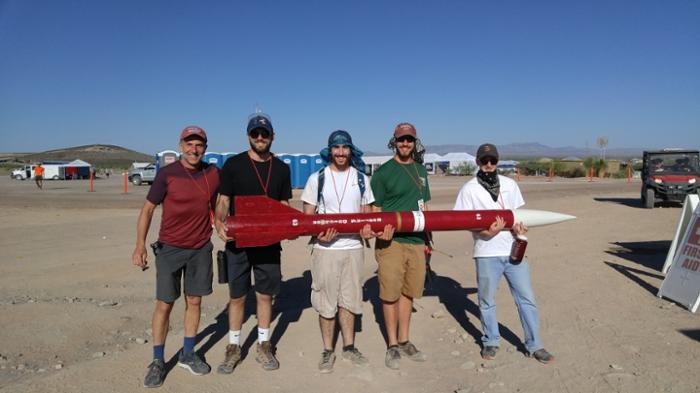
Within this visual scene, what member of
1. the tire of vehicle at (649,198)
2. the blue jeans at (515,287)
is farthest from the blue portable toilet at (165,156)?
the blue jeans at (515,287)

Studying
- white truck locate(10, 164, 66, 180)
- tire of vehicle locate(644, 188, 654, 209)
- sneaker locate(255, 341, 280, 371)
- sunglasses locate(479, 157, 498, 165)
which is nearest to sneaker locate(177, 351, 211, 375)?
sneaker locate(255, 341, 280, 371)

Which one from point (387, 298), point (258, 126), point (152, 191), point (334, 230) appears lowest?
point (387, 298)

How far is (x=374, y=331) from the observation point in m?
5.46

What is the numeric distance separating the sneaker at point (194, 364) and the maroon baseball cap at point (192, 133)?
206 centimetres

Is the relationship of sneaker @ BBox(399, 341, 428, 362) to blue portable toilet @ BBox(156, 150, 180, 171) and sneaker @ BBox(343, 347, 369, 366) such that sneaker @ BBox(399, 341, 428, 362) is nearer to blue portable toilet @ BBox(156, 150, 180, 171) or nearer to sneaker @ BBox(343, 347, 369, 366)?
sneaker @ BBox(343, 347, 369, 366)

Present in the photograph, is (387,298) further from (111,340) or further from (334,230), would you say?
(111,340)

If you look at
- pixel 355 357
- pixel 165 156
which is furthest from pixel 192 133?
pixel 165 156

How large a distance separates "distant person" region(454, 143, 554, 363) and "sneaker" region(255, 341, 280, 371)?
2080 mm

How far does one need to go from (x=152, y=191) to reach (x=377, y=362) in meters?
2.70

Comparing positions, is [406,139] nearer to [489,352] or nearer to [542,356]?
[489,352]

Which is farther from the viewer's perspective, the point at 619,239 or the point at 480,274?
the point at 619,239

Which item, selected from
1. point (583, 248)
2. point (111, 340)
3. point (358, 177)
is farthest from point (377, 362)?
point (583, 248)

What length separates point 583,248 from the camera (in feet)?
31.6

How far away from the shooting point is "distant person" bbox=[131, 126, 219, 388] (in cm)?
416
